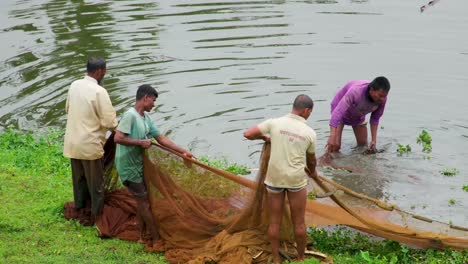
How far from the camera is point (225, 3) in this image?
76.7 feet

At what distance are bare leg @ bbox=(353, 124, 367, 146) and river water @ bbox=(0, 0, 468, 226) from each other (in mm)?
280

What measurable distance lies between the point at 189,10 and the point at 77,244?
50.2 feet

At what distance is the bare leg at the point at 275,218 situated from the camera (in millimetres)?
7555

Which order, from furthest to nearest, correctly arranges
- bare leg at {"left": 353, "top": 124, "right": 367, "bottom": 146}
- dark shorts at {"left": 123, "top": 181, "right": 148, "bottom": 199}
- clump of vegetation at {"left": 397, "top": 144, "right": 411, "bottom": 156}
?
1. clump of vegetation at {"left": 397, "top": 144, "right": 411, "bottom": 156}
2. bare leg at {"left": 353, "top": 124, "right": 367, "bottom": 146}
3. dark shorts at {"left": 123, "top": 181, "right": 148, "bottom": 199}

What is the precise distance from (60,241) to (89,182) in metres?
0.84

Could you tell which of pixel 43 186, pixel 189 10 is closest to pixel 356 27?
pixel 189 10

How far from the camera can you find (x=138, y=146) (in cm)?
810

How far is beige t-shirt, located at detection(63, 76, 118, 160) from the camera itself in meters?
8.37

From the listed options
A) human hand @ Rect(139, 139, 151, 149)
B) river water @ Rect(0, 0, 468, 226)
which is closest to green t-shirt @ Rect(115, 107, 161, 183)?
human hand @ Rect(139, 139, 151, 149)

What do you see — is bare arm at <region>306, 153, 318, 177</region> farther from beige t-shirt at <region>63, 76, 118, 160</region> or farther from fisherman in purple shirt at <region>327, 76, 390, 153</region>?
fisherman in purple shirt at <region>327, 76, 390, 153</region>

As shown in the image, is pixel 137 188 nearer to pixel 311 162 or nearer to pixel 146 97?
pixel 146 97

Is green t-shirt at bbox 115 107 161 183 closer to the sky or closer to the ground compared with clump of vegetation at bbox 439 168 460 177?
closer to the sky

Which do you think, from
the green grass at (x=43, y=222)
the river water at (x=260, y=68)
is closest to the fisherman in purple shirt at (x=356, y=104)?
the river water at (x=260, y=68)

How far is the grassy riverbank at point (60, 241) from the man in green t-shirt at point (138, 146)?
415mm
